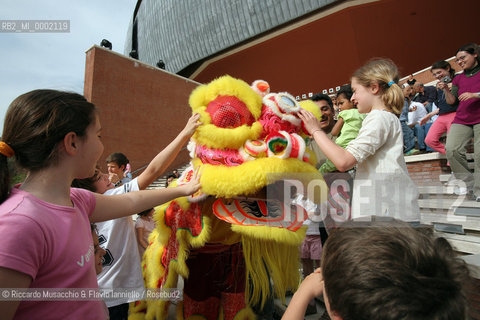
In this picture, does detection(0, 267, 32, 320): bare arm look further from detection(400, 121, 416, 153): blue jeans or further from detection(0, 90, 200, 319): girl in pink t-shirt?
detection(400, 121, 416, 153): blue jeans

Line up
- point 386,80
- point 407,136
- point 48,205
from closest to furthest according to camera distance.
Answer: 1. point 48,205
2. point 386,80
3. point 407,136

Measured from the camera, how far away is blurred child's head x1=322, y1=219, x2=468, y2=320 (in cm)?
67

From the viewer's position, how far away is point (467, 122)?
3.20m

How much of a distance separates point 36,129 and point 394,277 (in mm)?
1161

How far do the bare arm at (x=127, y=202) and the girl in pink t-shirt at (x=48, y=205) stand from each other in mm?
138

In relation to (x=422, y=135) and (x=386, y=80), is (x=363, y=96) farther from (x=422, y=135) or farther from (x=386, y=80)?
(x=422, y=135)

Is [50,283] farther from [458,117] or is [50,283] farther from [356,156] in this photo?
[458,117]

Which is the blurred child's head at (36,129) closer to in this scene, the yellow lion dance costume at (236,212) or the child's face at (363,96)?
the yellow lion dance costume at (236,212)

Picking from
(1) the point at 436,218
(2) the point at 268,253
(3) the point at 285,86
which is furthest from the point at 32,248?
(3) the point at 285,86

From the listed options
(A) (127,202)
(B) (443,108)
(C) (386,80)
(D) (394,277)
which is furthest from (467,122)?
(A) (127,202)

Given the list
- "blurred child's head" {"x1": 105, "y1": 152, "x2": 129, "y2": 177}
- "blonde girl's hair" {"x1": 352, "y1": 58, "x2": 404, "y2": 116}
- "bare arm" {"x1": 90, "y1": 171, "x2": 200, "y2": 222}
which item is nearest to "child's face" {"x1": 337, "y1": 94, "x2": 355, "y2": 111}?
Result: "blonde girl's hair" {"x1": 352, "y1": 58, "x2": 404, "y2": 116}

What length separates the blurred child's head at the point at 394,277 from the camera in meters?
0.67

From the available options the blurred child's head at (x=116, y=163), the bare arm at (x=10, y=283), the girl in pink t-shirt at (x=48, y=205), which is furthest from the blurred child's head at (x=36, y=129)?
the blurred child's head at (x=116, y=163)

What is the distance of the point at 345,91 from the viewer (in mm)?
3158
